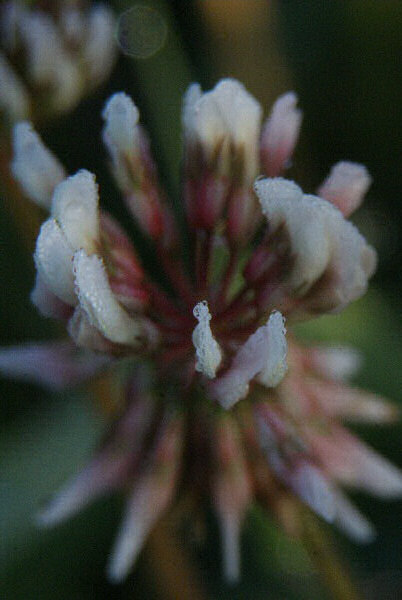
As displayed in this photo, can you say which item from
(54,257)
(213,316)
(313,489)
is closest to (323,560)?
(313,489)

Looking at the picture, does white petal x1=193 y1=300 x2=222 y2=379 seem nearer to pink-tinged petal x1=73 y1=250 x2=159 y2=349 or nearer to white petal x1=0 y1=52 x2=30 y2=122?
pink-tinged petal x1=73 y1=250 x2=159 y2=349

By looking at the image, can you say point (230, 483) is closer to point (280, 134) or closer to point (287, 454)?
point (287, 454)

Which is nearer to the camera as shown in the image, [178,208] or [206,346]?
[206,346]

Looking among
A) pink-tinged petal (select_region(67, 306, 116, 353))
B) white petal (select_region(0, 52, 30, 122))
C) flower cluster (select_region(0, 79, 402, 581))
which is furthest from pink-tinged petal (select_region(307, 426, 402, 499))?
white petal (select_region(0, 52, 30, 122))

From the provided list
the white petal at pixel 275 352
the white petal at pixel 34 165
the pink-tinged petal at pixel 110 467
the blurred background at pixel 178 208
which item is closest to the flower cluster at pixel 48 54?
the blurred background at pixel 178 208

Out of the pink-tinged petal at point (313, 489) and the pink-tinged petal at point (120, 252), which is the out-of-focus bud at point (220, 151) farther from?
the pink-tinged petal at point (313, 489)

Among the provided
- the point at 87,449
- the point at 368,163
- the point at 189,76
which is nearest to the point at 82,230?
the point at 87,449
